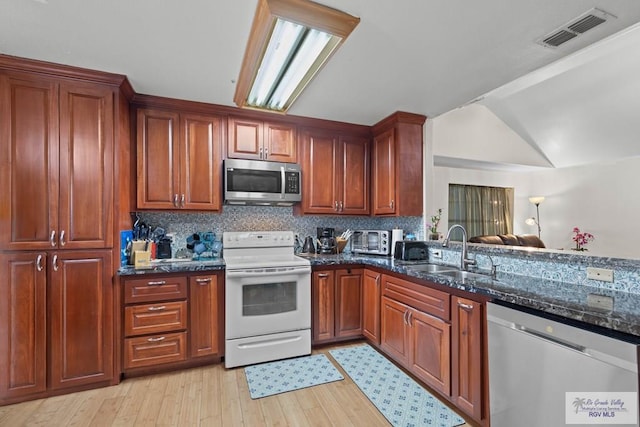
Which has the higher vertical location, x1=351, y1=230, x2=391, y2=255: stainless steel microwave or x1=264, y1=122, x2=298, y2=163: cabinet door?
x1=264, y1=122, x2=298, y2=163: cabinet door

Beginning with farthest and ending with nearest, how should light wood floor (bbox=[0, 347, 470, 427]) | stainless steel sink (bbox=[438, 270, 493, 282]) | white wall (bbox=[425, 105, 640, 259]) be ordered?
1. white wall (bbox=[425, 105, 640, 259])
2. stainless steel sink (bbox=[438, 270, 493, 282])
3. light wood floor (bbox=[0, 347, 470, 427])

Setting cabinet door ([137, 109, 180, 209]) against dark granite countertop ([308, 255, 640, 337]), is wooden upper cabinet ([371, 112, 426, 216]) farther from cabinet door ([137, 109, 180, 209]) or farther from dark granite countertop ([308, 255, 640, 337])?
cabinet door ([137, 109, 180, 209])

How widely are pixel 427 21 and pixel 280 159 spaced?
188 cm

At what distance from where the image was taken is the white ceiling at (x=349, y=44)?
1.49 metres

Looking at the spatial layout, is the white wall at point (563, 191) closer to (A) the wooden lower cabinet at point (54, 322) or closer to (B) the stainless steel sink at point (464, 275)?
(B) the stainless steel sink at point (464, 275)

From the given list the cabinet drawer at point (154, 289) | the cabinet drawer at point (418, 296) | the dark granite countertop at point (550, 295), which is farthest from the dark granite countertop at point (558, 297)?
the cabinet drawer at point (154, 289)

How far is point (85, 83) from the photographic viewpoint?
2160 mm

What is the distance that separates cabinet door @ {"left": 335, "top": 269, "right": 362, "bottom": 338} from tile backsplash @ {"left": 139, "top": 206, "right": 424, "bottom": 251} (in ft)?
2.58

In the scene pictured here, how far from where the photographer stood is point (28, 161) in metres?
2.03

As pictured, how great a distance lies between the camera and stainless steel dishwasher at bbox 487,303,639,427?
1.12 meters

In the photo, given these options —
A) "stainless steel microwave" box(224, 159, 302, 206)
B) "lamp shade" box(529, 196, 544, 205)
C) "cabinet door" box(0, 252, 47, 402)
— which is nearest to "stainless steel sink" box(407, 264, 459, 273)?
"stainless steel microwave" box(224, 159, 302, 206)

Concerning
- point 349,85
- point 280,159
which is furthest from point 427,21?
point 280,159

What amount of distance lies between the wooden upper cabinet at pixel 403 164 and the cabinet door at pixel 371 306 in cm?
75

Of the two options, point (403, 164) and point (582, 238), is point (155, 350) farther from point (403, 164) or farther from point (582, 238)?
point (582, 238)
